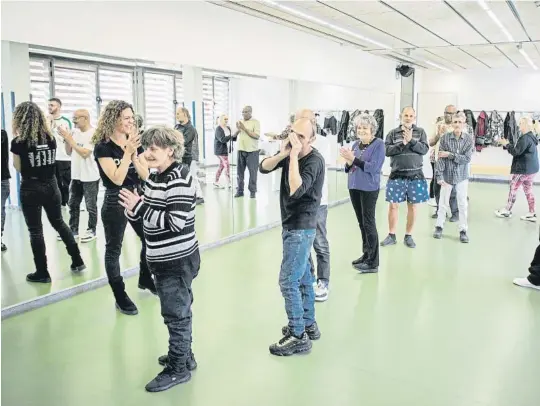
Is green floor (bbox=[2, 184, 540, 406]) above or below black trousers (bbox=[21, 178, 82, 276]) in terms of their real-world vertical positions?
below

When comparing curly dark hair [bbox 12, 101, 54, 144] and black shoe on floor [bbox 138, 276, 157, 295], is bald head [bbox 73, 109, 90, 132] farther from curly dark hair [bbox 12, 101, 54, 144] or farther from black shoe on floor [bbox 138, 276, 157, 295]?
black shoe on floor [bbox 138, 276, 157, 295]

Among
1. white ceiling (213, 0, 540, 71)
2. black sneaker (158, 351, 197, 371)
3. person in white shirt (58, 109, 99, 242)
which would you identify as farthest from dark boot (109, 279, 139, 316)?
white ceiling (213, 0, 540, 71)

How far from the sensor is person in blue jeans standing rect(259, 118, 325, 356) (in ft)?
9.70

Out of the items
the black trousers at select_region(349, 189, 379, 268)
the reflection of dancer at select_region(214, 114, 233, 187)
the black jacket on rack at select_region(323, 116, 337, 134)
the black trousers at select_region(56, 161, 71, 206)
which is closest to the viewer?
the black trousers at select_region(349, 189, 379, 268)

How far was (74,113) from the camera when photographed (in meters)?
4.84

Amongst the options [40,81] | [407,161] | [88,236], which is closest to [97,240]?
[88,236]

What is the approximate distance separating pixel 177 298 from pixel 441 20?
5.69 metres

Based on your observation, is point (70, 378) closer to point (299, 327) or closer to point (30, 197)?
point (299, 327)

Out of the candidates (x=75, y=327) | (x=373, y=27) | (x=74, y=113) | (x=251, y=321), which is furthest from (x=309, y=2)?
(x=75, y=327)

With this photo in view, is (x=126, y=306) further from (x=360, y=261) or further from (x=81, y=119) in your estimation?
(x=360, y=261)

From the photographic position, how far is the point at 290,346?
10.5ft

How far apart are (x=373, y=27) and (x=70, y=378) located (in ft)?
20.3

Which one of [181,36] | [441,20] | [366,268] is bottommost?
[366,268]

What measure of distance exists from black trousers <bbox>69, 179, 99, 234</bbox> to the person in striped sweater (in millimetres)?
2891
